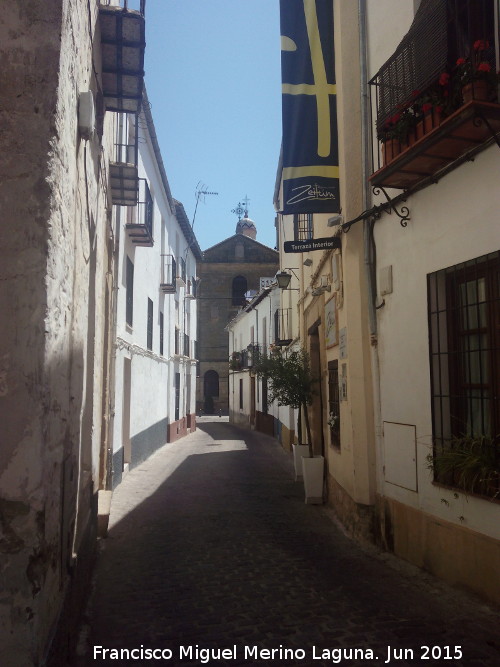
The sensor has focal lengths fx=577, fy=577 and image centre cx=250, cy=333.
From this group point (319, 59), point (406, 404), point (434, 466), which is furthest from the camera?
point (319, 59)

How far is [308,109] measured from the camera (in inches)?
303

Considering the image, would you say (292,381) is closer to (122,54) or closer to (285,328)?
(122,54)

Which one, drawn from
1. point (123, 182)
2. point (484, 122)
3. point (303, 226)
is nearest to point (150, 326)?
point (303, 226)

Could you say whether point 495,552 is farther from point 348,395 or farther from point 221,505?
point 221,505

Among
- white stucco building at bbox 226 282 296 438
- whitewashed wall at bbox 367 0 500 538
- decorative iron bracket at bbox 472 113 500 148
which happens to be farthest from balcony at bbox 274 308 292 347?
decorative iron bracket at bbox 472 113 500 148

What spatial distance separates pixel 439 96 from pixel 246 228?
133ft

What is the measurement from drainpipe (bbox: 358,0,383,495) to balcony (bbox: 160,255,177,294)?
35.6ft

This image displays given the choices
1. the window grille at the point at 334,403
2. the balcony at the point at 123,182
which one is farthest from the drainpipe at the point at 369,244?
the balcony at the point at 123,182

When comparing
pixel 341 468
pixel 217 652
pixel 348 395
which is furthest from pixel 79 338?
pixel 341 468

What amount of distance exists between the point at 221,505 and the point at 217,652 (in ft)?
16.5

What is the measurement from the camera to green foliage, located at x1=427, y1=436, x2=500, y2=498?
4508 millimetres

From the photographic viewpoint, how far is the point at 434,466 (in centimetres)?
532

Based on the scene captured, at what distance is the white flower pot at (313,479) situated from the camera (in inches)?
356

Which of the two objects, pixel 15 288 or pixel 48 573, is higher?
pixel 15 288
